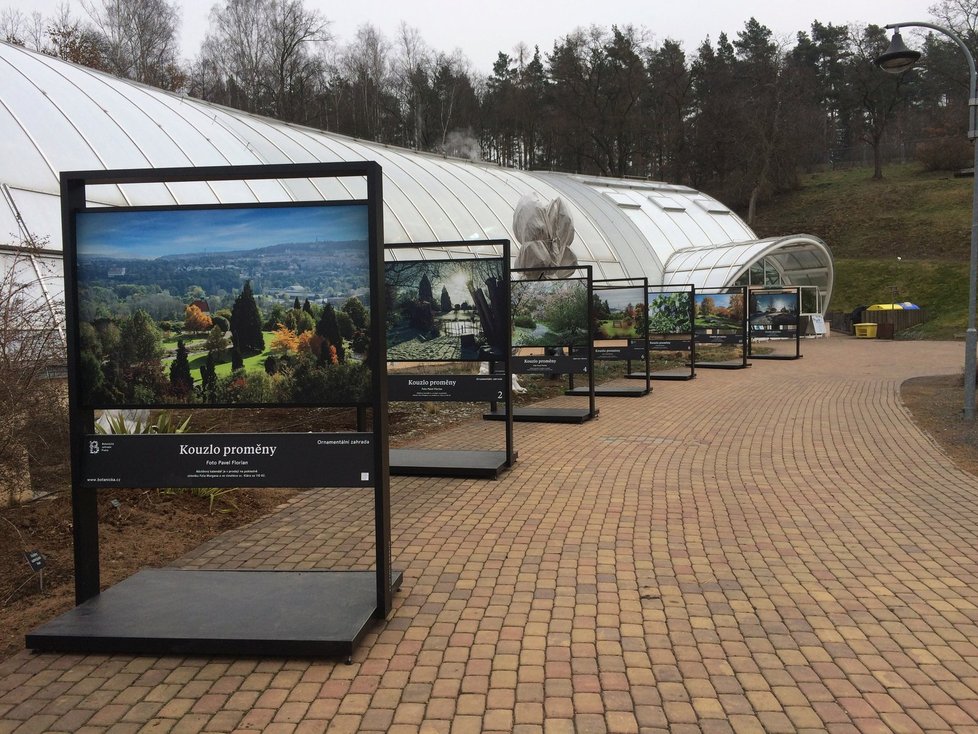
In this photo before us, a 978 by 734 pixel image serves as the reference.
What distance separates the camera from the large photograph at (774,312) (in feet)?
85.3

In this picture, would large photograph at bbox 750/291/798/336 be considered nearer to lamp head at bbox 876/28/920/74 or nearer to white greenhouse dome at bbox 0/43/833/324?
white greenhouse dome at bbox 0/43/833/324

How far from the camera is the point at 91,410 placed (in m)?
4.32

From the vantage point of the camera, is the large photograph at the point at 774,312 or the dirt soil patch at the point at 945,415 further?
the large photograph at the point at 774,312

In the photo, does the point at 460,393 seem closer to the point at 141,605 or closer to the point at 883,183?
the point at 141,605

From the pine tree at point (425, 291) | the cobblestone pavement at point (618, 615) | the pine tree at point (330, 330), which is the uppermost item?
the pine tree at point (425, 291)

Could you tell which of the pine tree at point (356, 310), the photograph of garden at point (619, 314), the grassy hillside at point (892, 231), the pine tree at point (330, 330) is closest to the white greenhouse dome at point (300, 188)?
the pine tree at point (330, 330)

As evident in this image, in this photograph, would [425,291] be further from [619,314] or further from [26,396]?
[619,314]

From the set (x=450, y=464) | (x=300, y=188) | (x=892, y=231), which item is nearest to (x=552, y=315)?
(x=450, y=464)

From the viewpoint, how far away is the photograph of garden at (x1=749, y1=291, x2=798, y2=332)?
2598cm

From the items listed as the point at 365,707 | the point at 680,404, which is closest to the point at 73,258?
the point at 365,707

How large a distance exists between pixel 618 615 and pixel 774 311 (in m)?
24.2

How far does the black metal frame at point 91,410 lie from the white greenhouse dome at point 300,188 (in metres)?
3.06

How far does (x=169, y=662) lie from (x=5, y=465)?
7.91 feet

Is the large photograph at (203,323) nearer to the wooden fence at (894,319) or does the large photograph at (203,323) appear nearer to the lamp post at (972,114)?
the lamp post at (972,114)
